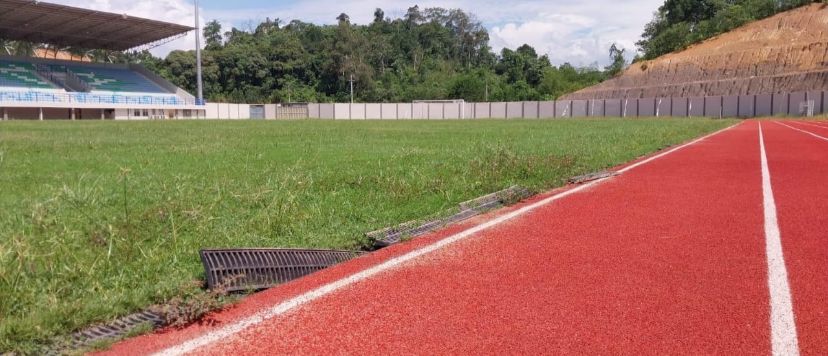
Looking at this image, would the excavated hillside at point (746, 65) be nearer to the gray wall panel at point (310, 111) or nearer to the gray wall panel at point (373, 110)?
the gray wall panel at point (373, 110)

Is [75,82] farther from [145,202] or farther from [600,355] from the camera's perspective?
[600,355]

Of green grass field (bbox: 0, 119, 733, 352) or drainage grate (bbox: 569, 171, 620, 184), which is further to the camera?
drainage grate (bbox: 569, 171, 620, 184)

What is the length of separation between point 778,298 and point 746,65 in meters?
73.6

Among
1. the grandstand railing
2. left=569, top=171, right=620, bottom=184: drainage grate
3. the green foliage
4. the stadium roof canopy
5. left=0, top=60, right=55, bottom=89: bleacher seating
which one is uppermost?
the green foliage

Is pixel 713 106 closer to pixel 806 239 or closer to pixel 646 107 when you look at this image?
pixel 646 107

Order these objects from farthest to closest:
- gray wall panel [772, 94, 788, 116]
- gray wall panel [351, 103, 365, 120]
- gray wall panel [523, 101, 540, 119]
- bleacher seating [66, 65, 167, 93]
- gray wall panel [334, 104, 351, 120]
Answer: gray wall panel [351, 103, 365, 120]
gray wall panel [334, 104, 351, 120]
gray wall panel [523, 101, 540, 119]
bleacher seating [66, 65, 167, 93]
gray wall panel [772, 94, 788, 116]

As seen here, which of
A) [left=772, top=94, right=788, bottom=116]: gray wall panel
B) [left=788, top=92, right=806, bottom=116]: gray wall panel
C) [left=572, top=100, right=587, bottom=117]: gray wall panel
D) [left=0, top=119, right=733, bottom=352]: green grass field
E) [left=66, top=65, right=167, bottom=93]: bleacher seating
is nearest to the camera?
[left=0, top=119, right=733, bottom=352]: green grass field

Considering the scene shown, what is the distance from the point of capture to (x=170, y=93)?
7475 cm

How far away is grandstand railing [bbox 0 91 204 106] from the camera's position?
5822cm

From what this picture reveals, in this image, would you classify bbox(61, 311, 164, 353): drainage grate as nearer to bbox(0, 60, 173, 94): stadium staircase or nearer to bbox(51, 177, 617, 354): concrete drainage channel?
bbox(51, 177, 617, 354): concrete drainage channel

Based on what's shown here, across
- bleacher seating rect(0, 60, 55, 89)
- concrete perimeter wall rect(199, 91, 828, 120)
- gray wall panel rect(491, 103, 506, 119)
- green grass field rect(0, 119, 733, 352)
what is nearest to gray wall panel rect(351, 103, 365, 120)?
concrete perimeter wall rect(199, 91, 828, 120)

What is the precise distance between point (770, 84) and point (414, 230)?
226ft

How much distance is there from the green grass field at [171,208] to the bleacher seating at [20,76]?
54.7 m

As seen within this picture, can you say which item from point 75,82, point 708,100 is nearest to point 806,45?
point 708,100
